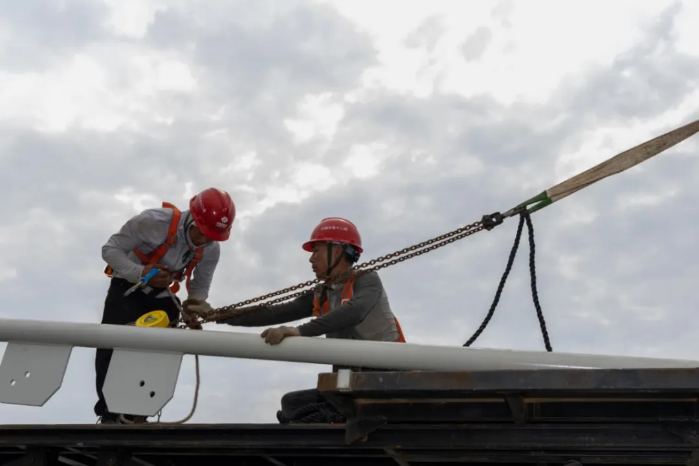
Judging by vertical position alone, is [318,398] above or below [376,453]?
above

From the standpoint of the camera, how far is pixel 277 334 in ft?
16.5

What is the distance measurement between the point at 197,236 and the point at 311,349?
86.3 inches

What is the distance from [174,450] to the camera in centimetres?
468

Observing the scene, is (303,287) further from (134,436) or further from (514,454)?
(514,454)

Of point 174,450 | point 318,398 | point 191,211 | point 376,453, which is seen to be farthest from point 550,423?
point 191,211

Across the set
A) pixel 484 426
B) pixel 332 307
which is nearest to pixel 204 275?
pixel 332 307

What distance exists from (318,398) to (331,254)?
1.45 m

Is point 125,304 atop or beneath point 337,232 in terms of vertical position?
beneath

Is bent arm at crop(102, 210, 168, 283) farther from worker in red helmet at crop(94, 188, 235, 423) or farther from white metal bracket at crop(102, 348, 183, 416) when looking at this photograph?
white metal bracket at crop(102, 348, 183, 416)

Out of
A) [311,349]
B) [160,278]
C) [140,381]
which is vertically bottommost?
[140,381]

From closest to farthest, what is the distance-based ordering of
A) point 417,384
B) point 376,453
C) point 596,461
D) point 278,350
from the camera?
point 417,384 < point 596,461 < point 376,453 < point 278,350

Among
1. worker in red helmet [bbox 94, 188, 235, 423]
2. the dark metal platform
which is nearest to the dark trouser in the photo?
worker in red helmet [bbox 94, 188, 235, 423]

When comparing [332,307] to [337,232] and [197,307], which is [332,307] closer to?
[337,232]

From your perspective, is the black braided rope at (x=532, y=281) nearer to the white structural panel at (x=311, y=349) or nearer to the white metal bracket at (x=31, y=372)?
the white structural panel at (x=311, y=349)
